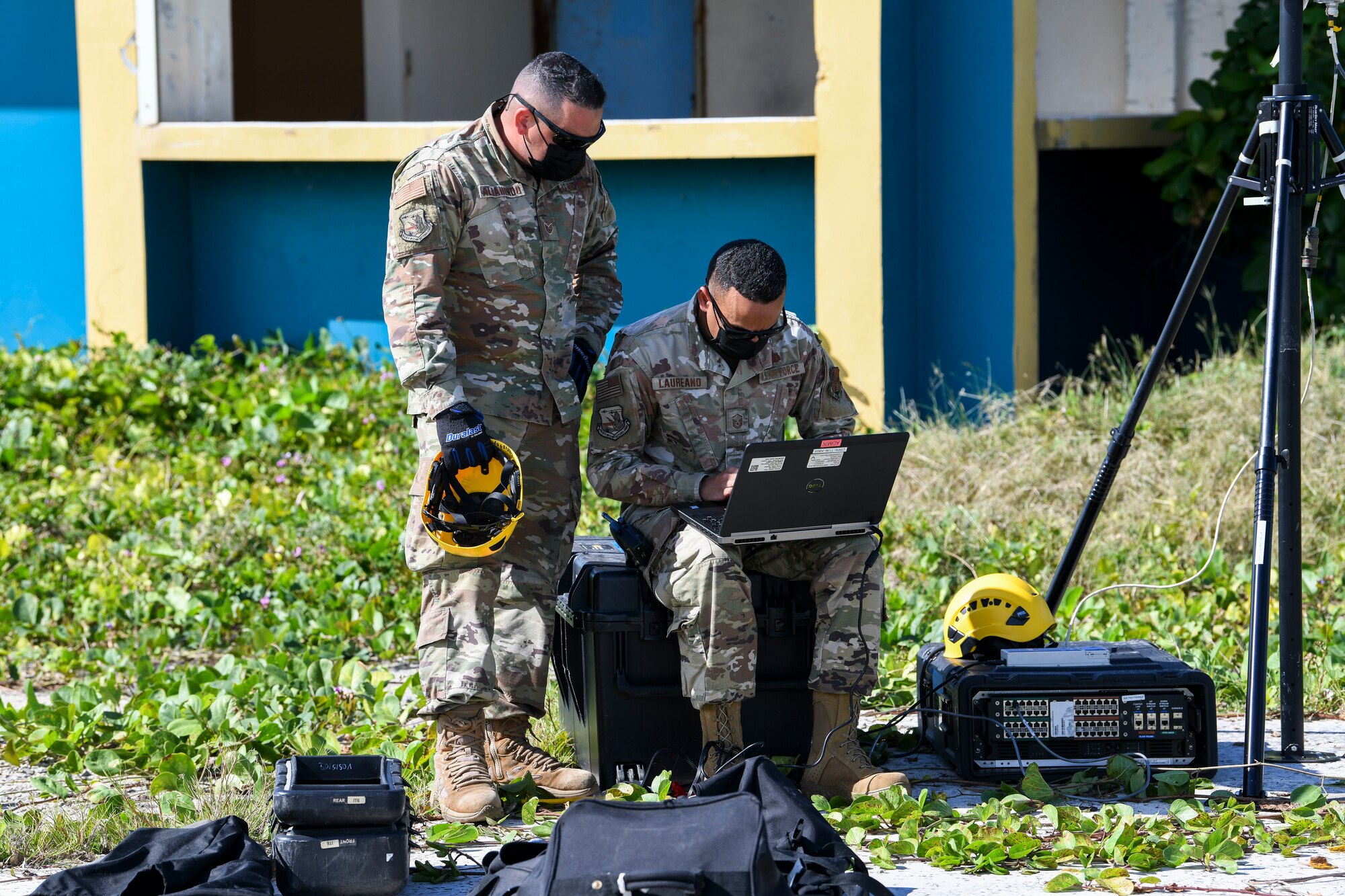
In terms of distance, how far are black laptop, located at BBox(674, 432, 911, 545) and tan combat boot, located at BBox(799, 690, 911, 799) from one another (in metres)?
0.46

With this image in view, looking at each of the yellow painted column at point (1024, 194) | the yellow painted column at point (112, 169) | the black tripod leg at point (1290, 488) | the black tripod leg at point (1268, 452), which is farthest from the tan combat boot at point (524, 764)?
the yellow painted column at point (112, 169)

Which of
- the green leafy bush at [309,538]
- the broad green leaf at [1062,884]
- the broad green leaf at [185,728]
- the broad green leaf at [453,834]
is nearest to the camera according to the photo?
the broad green leaf at [1062,884]

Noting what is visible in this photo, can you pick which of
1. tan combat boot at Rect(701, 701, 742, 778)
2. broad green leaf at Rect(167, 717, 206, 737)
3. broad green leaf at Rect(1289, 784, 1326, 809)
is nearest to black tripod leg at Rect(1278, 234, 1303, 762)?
broad green leaf at Rect(1289, 784, 1326, 809)

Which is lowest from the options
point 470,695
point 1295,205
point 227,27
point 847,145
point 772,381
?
point 470,695

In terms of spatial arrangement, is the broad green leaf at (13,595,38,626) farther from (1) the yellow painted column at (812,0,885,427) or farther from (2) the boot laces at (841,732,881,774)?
(1) the yellow painted column at (812,0,885,427)

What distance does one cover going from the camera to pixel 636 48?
1081cm

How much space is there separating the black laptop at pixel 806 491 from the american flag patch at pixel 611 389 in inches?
15.5

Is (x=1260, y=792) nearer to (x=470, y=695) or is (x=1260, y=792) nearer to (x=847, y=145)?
(x=470, y=695)

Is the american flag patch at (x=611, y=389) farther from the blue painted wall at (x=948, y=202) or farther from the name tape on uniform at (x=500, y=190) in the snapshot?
the blue painted wall at (x=948, y=202)

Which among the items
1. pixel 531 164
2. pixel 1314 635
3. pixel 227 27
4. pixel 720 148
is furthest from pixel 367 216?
pixel 1314 635

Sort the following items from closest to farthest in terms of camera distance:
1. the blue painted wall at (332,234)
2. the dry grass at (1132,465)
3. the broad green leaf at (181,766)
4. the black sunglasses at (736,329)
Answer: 1. the broad green leaf at (181,766)
2. the black sunglasses at (736,329)
3. the dry grass at (1132,465)
4. the blue painted wall at (332,234)

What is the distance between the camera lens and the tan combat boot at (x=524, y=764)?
4066 mm

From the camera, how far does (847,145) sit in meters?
7.44

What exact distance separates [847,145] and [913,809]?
4.28 metres
